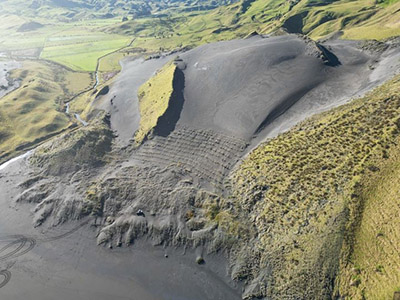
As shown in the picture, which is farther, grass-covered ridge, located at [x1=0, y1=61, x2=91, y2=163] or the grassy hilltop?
grass-covered ridge, located at [x1=0, y1=61, x2=91, y2=163]

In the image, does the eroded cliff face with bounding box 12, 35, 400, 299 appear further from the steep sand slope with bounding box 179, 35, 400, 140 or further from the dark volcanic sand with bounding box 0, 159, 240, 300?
the steep sand slope with bounding box 179, 35, 400, 140

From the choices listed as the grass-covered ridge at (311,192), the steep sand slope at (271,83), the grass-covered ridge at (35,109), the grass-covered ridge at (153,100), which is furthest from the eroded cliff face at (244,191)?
the grass-covered ridge at (35,109)

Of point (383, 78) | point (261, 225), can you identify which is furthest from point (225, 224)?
point (383, 78)

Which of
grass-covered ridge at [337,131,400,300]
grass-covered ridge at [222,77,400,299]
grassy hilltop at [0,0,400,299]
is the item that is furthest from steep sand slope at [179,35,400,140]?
grass-covered ridge at [337,131,400,300]

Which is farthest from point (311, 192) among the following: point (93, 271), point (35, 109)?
point (35, 109)

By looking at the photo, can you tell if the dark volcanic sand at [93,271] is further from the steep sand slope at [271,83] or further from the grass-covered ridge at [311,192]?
the steep sand slope at [271,83]

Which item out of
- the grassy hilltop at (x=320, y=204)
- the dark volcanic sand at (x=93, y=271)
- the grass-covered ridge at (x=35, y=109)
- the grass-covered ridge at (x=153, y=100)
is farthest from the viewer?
the grass-covered ridge at (x=35, y=109)
